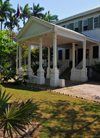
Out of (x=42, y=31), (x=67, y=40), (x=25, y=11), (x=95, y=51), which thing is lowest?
(x=95, y=51)

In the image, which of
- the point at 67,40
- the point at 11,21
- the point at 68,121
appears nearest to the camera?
the point at 68,121

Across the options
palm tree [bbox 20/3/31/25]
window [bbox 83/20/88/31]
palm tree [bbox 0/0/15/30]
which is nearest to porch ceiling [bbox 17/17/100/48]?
window [bbox 83/20/88/31]

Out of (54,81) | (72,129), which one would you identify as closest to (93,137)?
(72,129)

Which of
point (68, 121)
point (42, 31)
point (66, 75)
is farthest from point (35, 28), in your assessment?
point (68, 121)

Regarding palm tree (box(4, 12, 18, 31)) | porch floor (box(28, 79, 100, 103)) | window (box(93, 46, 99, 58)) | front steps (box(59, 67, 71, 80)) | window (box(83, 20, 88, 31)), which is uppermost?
palm tree (box(4, 12, 18, 31))

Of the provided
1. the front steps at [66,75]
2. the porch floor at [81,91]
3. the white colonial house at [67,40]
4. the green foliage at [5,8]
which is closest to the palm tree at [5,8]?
the green foliage at [5,8]

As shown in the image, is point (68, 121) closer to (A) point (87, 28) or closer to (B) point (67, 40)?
(B) point (67, 40)

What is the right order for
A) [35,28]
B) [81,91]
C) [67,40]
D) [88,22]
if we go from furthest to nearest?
[88,22] → [67,40] → [35,28] → [81,91]

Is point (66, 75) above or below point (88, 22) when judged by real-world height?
below

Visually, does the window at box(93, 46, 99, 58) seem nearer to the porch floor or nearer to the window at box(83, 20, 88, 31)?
the window at box(83, 20, 88, 31)

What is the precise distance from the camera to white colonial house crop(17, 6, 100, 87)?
9389 millimetres

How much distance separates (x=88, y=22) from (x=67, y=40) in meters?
5.49

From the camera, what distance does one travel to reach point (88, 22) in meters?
15.6

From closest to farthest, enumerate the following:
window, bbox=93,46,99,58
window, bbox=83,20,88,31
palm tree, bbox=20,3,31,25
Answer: window, bbox=93,46,99,58 < window, bbox=83,20,88,31 < palm tree, bbox=20,3,31,25
